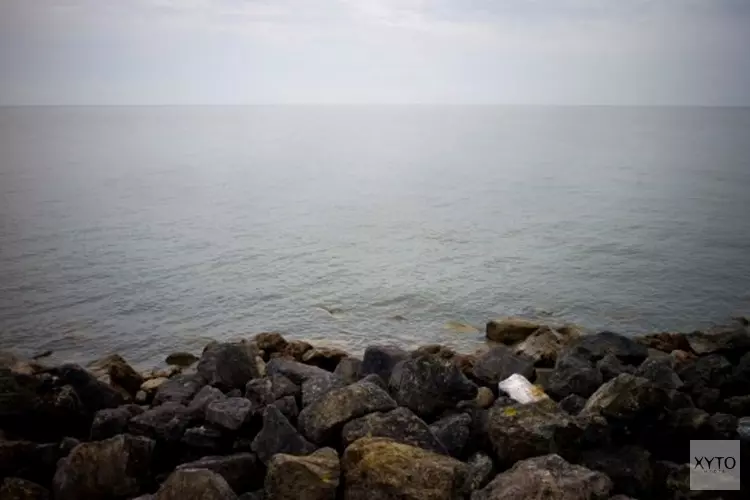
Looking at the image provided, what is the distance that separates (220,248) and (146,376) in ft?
33.6

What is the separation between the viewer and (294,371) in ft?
23.4

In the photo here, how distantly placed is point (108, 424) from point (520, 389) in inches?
162

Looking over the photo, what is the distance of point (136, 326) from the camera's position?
11742mm

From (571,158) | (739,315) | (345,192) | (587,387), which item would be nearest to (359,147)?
(571,158)

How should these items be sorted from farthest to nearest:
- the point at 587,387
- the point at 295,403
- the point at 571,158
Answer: the point at 571,158 < the point at 587,387 < the point at 295,403

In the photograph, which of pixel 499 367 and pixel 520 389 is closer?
pixel 520 389

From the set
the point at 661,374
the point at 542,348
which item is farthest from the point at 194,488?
the point at 542,348

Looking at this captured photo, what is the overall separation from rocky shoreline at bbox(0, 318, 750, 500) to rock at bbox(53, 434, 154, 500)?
1cm

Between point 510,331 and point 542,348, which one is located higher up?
point 542,348

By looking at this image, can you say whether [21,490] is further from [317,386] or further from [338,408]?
[317,386]

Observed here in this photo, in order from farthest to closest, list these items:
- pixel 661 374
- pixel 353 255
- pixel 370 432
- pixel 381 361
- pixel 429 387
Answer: pixel 353 255 → pixel 381 361 → pixel 661 374 → pixel 429 387 → pixel 370 432

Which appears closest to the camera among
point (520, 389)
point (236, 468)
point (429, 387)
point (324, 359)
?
point (236, 468)

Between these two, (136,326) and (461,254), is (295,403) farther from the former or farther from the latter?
(461,254)

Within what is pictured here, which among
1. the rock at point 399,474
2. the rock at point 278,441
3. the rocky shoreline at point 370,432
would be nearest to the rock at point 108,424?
the rocky shoreline at point 370,432
